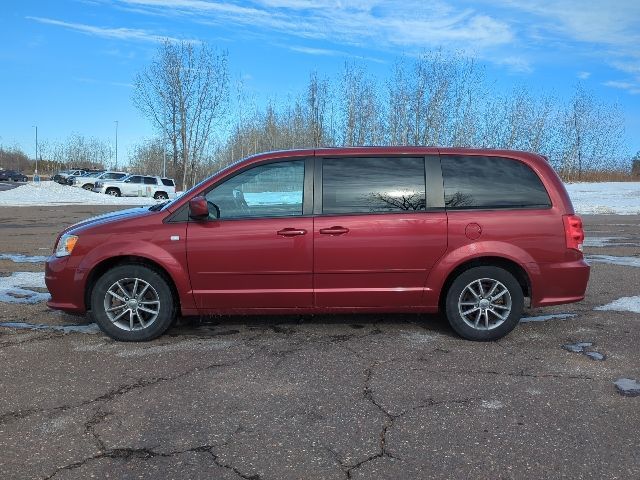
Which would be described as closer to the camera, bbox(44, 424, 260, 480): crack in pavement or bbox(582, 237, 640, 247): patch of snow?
bbox(44, 424, 260, 480): crack in pavement

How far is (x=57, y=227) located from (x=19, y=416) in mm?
13151

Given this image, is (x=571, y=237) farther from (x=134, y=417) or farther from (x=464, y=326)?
(x=134, y=417)

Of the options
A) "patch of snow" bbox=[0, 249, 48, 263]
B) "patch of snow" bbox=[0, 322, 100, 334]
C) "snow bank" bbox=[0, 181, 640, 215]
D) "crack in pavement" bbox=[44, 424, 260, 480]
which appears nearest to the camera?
"crack in pavement" bbox=[44, 424, 260, 480]

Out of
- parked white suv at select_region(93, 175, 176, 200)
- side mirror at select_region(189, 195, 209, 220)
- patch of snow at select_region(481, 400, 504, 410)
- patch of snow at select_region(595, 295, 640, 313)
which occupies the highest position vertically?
parked white suv at select_region(93, 175, 176, 200)

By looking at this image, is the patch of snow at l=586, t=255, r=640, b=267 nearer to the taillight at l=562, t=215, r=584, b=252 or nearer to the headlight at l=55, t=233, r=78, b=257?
the taillight at l=562, t=215, r=584, b=252

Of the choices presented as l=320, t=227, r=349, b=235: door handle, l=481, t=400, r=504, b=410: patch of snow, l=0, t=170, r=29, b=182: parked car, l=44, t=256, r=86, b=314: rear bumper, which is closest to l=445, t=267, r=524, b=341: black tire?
l=320, t=227, r=349, b=235: door handle

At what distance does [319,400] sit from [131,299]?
84.4 inches

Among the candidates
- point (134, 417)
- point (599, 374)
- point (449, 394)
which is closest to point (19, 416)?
point (134, 417)

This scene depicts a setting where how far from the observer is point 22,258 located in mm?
9500

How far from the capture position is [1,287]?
7.11 metres

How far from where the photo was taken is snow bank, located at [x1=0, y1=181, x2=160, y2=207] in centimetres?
2845

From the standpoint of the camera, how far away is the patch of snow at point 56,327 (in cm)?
525

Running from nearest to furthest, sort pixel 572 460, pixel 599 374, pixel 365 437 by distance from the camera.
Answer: pixel 572 460
pixel 365 437
pixel 599 374

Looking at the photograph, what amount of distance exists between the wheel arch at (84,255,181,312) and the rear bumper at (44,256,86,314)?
0.07 meters
